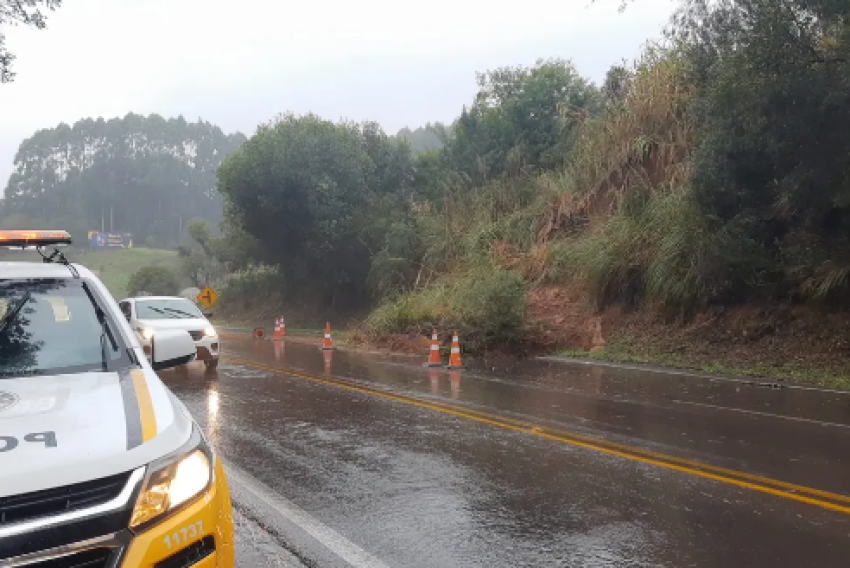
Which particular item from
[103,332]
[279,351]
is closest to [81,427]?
[103,332]

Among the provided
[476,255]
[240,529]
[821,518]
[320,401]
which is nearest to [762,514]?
[821,518]

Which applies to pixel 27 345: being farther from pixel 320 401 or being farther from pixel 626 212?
pixel 626 212

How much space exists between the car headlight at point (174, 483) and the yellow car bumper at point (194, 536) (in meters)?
0.04

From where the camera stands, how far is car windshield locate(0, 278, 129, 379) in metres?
4.00

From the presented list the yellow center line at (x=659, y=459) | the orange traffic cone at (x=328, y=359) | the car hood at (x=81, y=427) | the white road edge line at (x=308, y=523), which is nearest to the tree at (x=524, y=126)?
the orange traffic cone at (x=328, y=359)

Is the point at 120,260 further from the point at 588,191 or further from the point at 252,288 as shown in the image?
the point at 588,191

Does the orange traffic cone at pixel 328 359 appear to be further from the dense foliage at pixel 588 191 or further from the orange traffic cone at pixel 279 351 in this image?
the dense foliage at pixel 588 191

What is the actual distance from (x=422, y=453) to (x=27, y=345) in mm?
4412

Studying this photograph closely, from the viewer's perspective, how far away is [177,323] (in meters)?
15.0

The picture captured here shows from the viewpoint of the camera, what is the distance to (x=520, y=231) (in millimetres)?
25312

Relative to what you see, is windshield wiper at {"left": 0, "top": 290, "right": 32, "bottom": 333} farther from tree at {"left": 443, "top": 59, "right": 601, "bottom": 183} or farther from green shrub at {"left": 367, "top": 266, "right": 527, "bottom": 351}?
tree at {"left": 443, "top": 59, "right": 601, "bottom": 183}

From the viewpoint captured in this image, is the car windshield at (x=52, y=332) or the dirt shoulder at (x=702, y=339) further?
the dirt shoulder at (x=702, y=339)

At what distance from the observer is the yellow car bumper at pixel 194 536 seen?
2.71 meters

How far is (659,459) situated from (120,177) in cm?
13839
